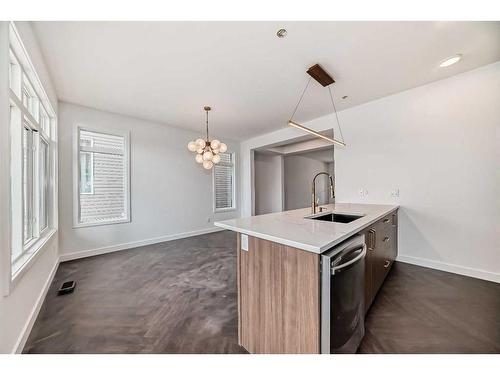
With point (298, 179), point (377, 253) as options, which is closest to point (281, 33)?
point (377, 253)

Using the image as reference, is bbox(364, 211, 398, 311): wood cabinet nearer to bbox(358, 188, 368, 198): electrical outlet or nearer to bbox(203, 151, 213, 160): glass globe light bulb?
bbox(358, 188, 368, 198): electrical outlet

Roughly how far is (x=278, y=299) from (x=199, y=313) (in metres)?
1.10

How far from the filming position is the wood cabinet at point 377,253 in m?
1.80

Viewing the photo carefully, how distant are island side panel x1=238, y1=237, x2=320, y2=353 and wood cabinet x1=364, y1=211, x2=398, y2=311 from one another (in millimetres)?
951

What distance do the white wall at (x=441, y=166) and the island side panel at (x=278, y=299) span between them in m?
2.91

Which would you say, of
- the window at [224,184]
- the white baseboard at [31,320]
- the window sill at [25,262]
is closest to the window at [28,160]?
the window sill at [25,262]

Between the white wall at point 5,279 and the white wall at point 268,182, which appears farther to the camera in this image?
the white wall at point 268,182

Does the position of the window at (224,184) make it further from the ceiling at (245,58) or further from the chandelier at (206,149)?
the ceiling at (245,58)

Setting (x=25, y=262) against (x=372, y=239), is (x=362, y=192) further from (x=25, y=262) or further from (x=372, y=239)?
(x=25, y=262)

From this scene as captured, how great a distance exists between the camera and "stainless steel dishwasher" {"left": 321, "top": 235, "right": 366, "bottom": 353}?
107 cm

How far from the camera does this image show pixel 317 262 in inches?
42.1
